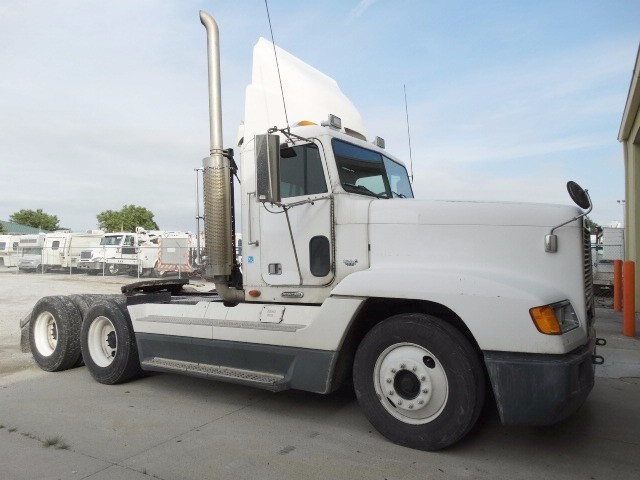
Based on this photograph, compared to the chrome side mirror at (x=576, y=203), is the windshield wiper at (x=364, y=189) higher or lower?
higher

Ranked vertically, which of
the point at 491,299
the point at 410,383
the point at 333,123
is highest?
the point at 333,123

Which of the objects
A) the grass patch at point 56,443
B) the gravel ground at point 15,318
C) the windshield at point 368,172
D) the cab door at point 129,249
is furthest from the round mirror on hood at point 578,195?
the cab door at point 129,249

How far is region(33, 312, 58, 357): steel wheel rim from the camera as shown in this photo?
666 cm

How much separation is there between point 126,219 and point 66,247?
37.1 m

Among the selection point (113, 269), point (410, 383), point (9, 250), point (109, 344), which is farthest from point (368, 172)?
point (9, 250)

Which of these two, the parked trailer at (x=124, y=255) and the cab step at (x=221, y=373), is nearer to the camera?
the cab step at (x=221, y=373)

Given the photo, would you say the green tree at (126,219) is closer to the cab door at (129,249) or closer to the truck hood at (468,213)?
the cab door at (129,249)

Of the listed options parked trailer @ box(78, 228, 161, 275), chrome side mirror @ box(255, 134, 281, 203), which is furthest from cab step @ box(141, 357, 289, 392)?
parked trailer @ box(78, 228, 161, 275)

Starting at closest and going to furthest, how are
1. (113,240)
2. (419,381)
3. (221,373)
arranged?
(419,381) < (221,373) < (113,240)

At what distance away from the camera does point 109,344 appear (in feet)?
19.9

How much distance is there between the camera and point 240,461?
Result: 3678 mm

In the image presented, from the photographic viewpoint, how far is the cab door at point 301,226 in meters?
4.46

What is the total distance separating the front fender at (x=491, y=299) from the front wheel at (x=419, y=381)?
0.22 metres

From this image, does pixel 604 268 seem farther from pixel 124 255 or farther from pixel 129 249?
pixel 124 255
